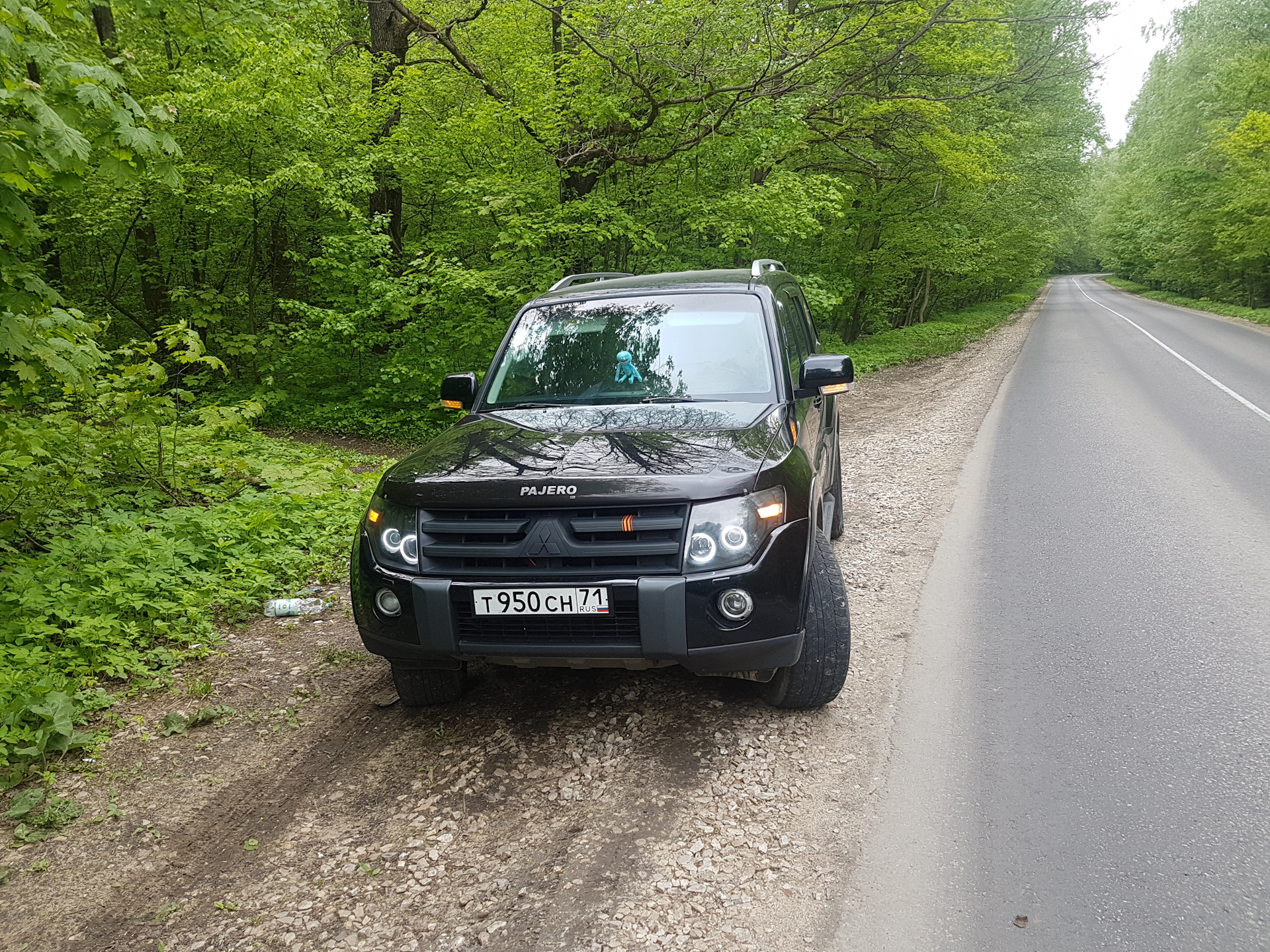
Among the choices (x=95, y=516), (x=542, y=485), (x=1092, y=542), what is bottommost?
(x=1092, y=542)

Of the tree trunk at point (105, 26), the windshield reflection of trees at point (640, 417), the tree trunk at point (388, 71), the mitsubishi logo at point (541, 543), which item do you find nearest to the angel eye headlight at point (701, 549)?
the mitsubishi logo at point (541, 543)

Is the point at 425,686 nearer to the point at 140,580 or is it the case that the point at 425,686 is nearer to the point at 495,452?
the point at 495,452

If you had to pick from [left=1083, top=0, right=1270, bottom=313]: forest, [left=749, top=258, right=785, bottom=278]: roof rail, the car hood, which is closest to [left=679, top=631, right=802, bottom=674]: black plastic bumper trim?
the car hood

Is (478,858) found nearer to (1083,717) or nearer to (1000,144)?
(1083,717)

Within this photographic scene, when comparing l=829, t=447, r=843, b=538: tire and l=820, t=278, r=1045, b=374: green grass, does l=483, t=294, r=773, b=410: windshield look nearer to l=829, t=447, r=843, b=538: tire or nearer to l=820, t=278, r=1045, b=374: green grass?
l=829, t=447, r=843, b=538: tire

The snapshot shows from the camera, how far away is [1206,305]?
1572 inches

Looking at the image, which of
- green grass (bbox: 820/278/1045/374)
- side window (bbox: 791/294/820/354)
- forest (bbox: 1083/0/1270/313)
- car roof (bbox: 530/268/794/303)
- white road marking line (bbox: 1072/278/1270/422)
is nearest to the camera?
car roof (bbox: 530/268/794/303)

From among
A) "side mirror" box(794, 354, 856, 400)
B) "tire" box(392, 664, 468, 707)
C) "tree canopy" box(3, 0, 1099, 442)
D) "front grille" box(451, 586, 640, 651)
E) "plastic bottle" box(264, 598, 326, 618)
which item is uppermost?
"tree canopy" box(3, 0, 1099, 442)

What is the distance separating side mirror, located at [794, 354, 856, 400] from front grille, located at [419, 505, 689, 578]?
142cm

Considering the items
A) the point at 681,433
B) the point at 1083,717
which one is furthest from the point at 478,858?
the point at 1083,717

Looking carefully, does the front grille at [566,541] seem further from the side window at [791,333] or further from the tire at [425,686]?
the side window at [791,333]

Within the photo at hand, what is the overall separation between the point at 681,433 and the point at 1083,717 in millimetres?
2169

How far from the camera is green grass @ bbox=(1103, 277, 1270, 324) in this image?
30.2 m

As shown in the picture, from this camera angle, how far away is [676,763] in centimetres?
336
